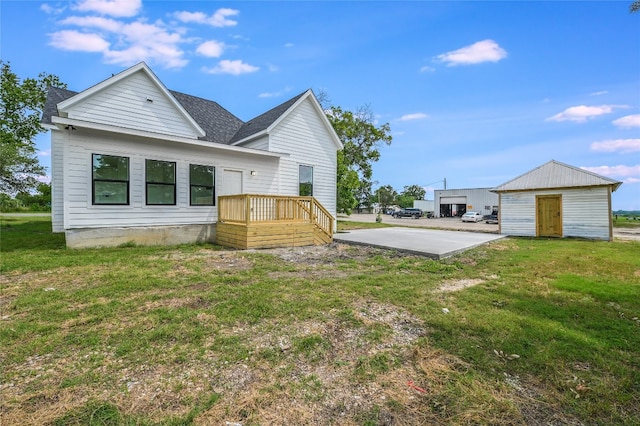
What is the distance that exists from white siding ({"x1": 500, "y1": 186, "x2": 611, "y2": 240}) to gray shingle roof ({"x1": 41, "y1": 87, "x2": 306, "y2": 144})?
43.0ft

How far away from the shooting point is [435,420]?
195 centimetres

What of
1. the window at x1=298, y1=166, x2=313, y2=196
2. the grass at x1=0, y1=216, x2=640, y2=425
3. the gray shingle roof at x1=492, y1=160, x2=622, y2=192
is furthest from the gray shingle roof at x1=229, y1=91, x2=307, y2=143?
the gray shingle roof at x1=492, y1=160, x2=622, y2=192

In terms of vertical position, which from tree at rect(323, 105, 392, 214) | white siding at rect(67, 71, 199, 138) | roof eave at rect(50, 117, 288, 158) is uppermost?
tree at rect(323, 105, 392, 214)

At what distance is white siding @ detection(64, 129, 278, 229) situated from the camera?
8172 millimetres

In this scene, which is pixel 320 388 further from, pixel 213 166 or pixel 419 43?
pixel 419 43

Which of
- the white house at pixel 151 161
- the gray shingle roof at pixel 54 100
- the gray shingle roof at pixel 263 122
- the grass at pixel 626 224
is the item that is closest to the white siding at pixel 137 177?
the white house at pixel 151 161

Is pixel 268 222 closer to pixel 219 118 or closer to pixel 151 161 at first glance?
pixel 151 161

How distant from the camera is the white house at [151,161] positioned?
835cm

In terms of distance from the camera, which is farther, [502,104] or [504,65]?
[502,104]

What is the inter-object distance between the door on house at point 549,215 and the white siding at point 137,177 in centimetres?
1474

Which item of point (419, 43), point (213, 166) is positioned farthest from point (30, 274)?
point (419, 43)

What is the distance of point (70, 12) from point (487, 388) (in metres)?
15.9

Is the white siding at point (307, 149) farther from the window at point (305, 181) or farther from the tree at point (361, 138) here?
the tree at point (361, 138)

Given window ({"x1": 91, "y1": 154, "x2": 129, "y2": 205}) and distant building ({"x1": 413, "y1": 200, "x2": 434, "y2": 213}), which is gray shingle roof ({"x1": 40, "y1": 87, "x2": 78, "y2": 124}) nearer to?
window ({"x1": 91, "y1": 154, "x2": 129, "y2": 205})
